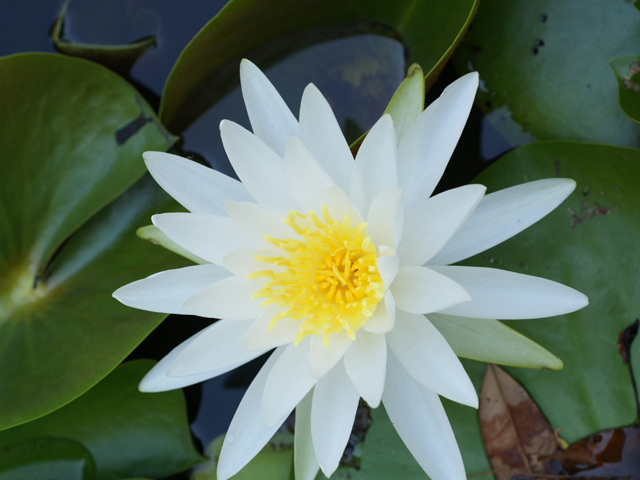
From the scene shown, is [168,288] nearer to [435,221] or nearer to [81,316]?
[81,316]

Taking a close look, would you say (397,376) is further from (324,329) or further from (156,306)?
(156,306)

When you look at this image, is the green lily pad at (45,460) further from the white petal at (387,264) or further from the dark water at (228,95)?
the white petal at (387,264)

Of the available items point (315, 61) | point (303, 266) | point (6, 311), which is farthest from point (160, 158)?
point (6, 311)

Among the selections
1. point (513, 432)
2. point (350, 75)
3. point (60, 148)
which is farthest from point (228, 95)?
point (513, 432)

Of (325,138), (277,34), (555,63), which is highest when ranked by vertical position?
(277,34)

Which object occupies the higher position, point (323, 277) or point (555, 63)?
point (555, 63)
